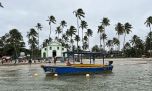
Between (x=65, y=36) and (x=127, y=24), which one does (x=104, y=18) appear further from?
(x=65, y=36)

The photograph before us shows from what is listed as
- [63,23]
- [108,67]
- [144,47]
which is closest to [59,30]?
[63,23]

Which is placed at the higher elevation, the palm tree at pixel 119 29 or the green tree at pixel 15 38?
the palm tree at pixel 119 29

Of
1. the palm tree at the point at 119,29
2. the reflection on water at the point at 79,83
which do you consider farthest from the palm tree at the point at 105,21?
the reflection on water at the point at 79,83

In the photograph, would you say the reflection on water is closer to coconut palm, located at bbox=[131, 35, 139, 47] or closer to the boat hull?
the boat hull

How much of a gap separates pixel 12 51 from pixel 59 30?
2958cm

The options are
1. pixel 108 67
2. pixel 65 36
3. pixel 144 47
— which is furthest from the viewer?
pixel 65 36

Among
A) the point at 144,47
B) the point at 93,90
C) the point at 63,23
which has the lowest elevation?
the point at 93,90

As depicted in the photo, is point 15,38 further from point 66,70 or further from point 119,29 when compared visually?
point 66,70

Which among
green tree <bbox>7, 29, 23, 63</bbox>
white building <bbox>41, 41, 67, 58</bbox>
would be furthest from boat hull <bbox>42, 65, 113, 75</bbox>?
green tree <bbox>7, 29, 23, 63</bbox>

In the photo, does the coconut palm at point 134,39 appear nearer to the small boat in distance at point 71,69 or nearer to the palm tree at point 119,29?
the palm tree at point 119,29

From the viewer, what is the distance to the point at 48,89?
3528 centimetres

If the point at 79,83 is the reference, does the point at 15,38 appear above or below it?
above

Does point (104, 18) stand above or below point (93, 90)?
above

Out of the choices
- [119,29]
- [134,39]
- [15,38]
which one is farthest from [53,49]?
[134,39]
